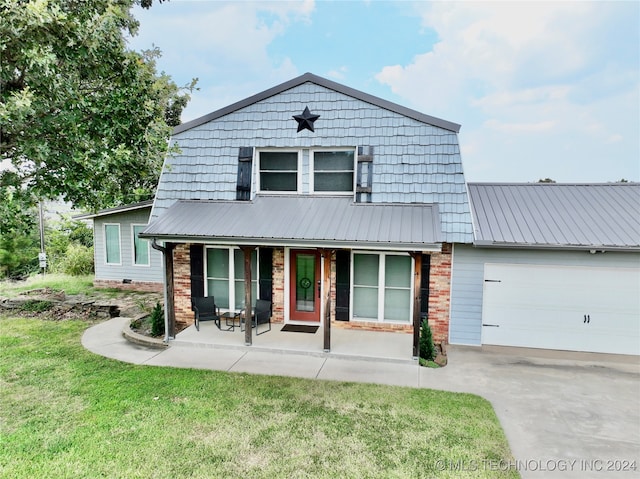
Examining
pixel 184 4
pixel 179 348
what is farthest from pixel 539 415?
pixel 184 4

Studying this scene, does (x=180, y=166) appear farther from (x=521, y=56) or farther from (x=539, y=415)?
(x=521, y=56)

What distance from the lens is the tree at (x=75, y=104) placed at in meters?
4.99

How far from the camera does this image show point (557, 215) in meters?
8.69

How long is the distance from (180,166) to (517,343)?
8.93 metres

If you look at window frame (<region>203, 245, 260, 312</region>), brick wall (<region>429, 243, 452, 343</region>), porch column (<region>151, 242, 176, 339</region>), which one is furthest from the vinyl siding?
brick wall (<region>429, 243, 452, 343</region>)

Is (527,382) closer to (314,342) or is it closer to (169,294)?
(314,342)

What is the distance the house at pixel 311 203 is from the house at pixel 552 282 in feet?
1.77

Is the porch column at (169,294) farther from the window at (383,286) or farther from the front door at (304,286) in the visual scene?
the window at (383,286)

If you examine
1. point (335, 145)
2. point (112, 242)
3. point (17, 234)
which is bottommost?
point (112, 242)

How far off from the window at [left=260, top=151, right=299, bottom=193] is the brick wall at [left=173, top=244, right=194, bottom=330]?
8.59 feet

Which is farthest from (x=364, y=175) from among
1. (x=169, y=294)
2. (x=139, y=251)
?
(x=139, y=251)

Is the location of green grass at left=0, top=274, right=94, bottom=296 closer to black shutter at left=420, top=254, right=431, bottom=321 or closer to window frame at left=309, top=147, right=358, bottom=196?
window frame at left=309, top=147, right=358, bottom=196

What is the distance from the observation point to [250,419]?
17.7 feet

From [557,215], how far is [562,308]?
216 cm
